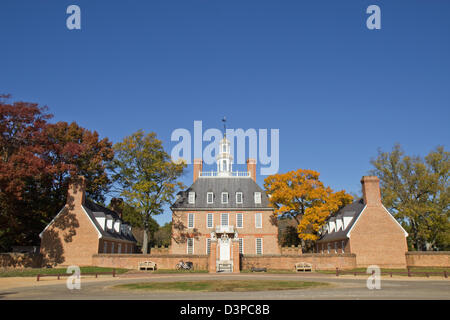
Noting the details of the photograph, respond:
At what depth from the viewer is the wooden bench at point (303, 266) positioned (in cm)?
3052

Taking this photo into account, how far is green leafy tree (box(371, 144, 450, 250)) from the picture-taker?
1510 inches

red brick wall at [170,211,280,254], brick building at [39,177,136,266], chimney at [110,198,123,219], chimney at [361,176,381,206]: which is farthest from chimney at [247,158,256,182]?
brick building at [39,177,136,266]

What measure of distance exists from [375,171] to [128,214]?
128ft

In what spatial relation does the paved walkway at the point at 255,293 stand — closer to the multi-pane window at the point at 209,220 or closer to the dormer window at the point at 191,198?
the multi-pane window at the point at 209,220

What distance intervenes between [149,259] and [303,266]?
1397cm

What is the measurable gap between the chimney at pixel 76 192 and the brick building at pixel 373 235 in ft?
90.2

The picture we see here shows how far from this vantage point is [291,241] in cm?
5141

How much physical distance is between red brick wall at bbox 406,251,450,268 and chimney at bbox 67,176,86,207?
33.2m

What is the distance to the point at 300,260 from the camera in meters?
31.9

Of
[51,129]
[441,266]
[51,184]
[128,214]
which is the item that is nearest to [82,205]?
[51,184]

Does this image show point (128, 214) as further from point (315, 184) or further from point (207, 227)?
point (315, 184)

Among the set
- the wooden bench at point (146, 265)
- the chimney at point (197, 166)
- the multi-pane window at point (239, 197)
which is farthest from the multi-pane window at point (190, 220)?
the wooden bench at point (146, 265)

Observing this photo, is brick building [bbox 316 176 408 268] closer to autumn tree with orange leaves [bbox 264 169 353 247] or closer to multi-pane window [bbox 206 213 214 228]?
autumn tree with orange leaves [bbox 264 169 353 247]

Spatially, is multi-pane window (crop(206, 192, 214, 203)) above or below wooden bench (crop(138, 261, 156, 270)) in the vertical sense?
above
